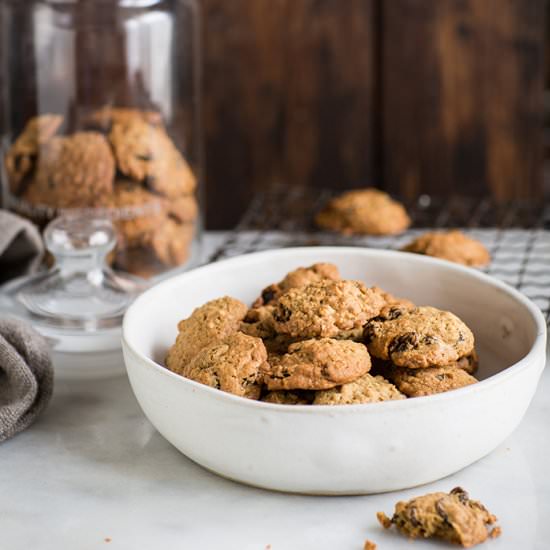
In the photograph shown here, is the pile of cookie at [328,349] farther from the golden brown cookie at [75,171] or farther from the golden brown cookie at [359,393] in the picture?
the golden brown cookie at [75,171]

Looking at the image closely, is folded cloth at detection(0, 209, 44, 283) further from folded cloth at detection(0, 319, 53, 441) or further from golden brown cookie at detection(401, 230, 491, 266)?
golden brown cookie at detection(401, 230, 491, 266)

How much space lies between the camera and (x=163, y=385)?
2.79 ft

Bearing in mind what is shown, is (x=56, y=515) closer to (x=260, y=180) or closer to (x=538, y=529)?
(x=538, y=529)

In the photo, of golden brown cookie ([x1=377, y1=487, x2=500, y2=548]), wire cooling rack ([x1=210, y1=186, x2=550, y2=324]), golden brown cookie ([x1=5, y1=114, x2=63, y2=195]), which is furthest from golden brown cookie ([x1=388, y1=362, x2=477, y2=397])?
golden brown cookie ([x1=5, y1=114, x2=63, y2=195])

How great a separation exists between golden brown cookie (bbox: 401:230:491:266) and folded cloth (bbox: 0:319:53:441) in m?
0.59

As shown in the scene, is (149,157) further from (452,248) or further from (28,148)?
(452,248)

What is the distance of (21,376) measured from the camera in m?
0.98

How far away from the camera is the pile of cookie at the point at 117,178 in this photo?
1.41 metres

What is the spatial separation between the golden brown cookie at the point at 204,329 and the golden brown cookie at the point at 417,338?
0.47ft

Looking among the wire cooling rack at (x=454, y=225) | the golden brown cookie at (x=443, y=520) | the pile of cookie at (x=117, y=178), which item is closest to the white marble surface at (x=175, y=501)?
the golden brown cookie at (x=443, y=520)

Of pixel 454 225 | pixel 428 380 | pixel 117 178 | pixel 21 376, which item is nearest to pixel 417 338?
pixel 428 380

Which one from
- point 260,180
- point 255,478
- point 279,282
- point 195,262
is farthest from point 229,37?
point 255,478

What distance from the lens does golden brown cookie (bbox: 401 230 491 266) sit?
136 centimetres

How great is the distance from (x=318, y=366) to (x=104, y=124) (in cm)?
74
